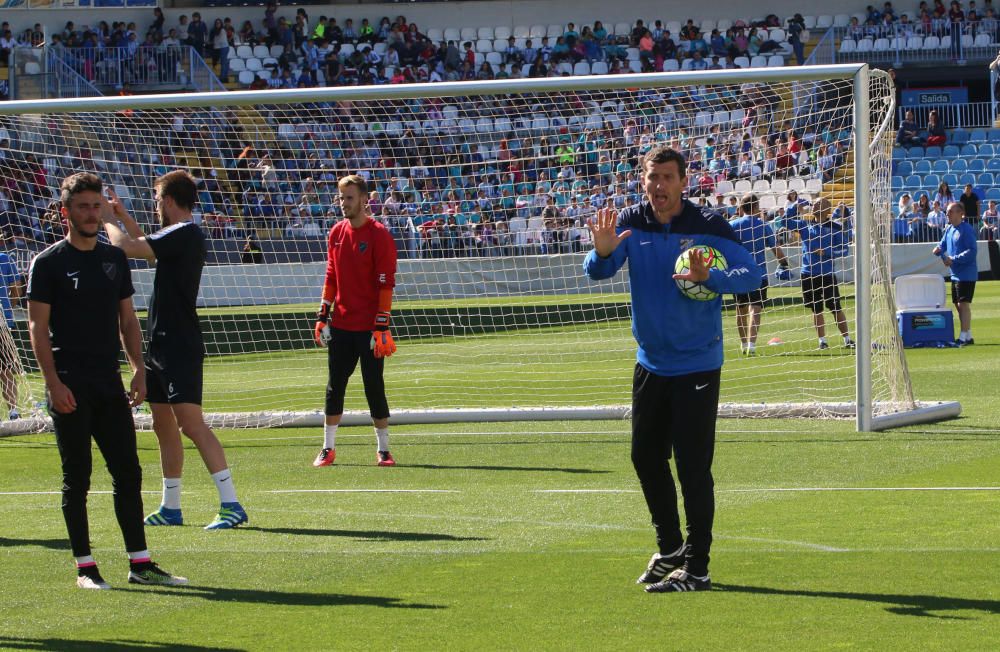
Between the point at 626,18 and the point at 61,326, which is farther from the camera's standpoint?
the point at 626,18

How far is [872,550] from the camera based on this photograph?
706cm

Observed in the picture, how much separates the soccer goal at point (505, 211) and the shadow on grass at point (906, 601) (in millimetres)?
4697

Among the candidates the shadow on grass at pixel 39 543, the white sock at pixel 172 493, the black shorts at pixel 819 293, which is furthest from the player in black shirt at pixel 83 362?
the black shorts at pixel 819 293

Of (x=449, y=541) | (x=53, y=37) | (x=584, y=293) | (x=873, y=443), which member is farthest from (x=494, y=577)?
(x=53, y=37)

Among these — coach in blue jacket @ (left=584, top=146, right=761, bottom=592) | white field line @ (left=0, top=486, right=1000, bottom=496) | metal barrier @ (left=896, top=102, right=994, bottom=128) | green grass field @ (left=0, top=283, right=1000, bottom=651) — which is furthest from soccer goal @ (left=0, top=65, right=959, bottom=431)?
metal barrier @ (left=896, top=102, right=994, bottom=128)

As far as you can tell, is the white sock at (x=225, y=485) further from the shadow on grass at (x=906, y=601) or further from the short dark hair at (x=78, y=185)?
the shadow on grass at (x=906, y=601)

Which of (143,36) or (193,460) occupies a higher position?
(143,36)

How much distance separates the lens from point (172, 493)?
826 centimetres

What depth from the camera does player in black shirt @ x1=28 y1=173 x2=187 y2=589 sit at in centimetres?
646

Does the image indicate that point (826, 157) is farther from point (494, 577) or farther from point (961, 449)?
point (494, 577)

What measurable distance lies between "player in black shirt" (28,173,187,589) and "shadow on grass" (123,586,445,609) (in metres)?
0.16

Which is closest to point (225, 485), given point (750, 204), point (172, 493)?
point (172, 493)

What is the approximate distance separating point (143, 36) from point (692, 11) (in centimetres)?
1748

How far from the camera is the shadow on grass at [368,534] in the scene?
771cm
